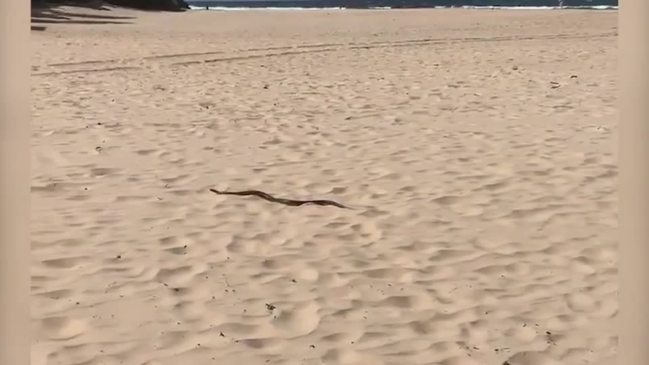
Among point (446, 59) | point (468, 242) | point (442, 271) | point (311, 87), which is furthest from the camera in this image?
point (446, 59)

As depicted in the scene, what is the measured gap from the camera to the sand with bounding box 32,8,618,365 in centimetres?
344

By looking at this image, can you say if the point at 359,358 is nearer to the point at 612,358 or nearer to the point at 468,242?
the point at 612,358

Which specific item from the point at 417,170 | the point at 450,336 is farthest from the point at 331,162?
the point at 450,336

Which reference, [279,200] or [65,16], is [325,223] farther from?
[65,16]

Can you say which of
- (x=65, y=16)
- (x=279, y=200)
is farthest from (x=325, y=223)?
(x=65, y=16)

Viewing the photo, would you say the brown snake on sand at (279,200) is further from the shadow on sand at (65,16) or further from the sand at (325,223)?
the shadow on sand at (65,16)

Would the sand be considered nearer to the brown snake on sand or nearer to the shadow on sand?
the brown snake on sand

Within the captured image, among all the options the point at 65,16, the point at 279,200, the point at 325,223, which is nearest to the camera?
the point at 325,223

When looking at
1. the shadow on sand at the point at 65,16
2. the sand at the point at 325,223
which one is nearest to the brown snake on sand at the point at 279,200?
the sand at the point at 325,223

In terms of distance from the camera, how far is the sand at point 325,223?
11.3 feet

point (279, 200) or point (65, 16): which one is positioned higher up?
point (65, 16)

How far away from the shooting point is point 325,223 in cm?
488

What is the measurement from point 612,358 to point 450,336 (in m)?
0.62

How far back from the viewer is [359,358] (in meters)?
3.27
